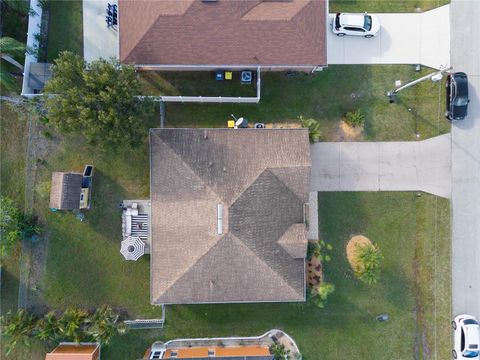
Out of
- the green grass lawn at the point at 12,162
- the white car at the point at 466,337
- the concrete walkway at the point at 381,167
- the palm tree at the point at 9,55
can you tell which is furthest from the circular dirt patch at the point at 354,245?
the palm tree at the point at 9,55

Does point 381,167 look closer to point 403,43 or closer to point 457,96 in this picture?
point 457,96

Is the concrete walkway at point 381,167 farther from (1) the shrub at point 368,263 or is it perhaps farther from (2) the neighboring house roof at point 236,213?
(1) the shrub at point 368,263

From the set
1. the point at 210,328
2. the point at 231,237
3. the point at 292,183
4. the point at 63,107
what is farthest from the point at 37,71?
the point at 210,328

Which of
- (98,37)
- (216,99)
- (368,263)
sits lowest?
(368,263)

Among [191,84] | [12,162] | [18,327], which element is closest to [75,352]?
[18,327]

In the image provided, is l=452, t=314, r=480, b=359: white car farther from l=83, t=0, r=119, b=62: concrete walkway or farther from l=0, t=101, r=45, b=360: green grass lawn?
l=83, t=0, r=119, b=62: concrete walkway

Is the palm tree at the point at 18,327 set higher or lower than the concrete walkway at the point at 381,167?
lower

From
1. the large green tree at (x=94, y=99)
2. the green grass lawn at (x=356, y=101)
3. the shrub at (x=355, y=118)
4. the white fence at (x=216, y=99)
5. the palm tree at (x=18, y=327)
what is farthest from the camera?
the green grass lawn at (x=356, y=101)
